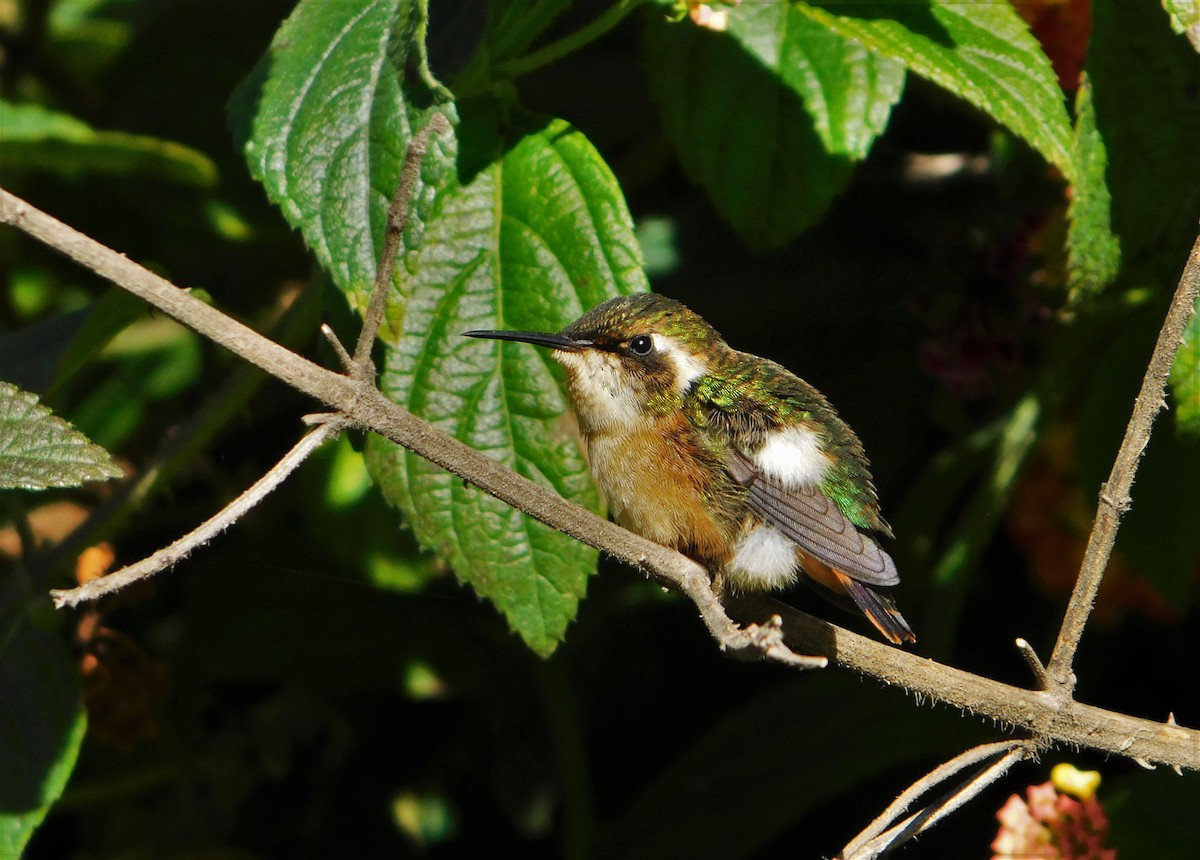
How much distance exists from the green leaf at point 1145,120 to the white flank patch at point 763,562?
0.78 m

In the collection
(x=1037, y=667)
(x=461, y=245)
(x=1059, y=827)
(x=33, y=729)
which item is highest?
(x=461, y=245)

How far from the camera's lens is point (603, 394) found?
2.73 m

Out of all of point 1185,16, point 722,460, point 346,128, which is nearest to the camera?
point 1185,16

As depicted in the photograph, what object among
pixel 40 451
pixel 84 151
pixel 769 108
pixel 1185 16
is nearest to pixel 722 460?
pixel 769 108

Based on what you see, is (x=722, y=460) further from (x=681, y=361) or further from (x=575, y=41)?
(x=575, y=41)

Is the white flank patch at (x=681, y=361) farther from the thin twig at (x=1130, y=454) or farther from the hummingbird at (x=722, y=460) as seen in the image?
the thin twig at (x=1130, y=454)

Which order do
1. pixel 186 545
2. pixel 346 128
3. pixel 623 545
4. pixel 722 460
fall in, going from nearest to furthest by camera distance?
pixel 186 545
pixel 623 545
pixel 346 128
pixel 722 460

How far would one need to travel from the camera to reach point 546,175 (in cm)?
230

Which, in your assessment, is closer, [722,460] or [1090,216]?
[1090,216]

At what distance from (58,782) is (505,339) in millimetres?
1038

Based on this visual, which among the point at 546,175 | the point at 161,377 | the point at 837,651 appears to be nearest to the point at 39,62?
the point at 161,377

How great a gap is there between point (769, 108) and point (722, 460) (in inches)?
26.0

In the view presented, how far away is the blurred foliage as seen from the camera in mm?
2252

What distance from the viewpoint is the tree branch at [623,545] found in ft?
5.07
